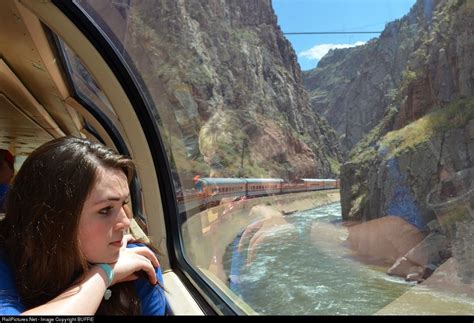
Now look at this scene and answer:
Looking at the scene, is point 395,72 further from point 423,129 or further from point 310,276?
point 310,276

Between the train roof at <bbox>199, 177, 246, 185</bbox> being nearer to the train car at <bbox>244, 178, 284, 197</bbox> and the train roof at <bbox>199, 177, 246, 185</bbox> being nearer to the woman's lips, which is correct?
the train car at <bbox>244, 178, 284, 197</bbox>

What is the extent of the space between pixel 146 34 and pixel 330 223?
1.68 metres

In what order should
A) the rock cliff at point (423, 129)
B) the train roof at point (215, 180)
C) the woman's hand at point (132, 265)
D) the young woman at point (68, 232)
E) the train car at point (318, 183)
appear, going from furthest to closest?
the train roof at point (215, 180)
the train car at point (318, 183)
the rock cliff at point (423, 129)
the woman's hand at point (132, 265)
the young woman at point (68, 232)

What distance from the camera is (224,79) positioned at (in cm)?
263

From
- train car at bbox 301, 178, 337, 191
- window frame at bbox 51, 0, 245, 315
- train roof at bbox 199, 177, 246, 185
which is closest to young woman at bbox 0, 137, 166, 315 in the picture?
window frame at bbox 51, 0, 245, 315

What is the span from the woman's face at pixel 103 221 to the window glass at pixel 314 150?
500mm

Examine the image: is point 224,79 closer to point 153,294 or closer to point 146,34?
point 146,34

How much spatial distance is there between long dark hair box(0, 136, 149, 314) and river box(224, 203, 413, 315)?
0.50m

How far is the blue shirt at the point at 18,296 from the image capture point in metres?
0.93

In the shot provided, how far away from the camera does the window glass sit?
1.59m

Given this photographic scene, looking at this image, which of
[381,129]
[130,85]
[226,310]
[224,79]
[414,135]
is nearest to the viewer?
[226,310]

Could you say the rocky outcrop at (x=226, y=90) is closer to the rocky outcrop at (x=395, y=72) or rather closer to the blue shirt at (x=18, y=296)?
the rocky outcrop at (x=395, y=72)

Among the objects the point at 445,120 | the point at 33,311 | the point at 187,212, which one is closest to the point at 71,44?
the point at 187,212

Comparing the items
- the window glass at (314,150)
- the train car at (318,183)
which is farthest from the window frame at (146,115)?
the train car at (318,183)
